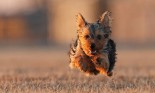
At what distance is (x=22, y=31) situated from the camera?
181 feet

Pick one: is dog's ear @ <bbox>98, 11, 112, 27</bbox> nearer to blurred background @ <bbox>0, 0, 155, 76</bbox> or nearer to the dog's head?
the dog's head

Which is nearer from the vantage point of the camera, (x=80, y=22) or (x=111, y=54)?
(x=80, y=22)

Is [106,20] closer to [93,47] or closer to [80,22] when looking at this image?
[80,22]

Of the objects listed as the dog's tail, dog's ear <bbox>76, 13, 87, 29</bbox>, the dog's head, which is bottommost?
the dog's tail

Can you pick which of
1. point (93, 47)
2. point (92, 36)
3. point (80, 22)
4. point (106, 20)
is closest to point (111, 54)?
point (106, 20)

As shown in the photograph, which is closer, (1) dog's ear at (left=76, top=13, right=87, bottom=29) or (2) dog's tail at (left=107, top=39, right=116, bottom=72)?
(1) dog's ear at (left=76, top=13, right=87, bottom=29)

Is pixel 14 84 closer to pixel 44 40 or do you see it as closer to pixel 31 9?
pixel 44 40

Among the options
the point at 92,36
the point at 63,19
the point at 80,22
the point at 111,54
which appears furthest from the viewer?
the point at 63,19

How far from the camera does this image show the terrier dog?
1048 cm

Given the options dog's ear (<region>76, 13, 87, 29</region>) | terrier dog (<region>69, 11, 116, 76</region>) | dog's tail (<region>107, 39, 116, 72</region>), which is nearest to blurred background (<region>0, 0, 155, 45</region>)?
dog's tail (<region>107, 39, 116, 72</region>)

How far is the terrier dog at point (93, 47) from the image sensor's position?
1048cm

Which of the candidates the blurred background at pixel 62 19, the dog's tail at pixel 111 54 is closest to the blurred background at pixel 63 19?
the blurred background at pixel 62 19

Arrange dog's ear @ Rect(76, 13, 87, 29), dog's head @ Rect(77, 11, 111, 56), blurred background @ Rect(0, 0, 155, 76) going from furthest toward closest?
blurred background @ Rect(0, 0, 155, 76) → dog's ear @ Rect(76, 13, 87, 29) → dog's head @ Rect(77, 11, 111, 56)

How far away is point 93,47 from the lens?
10.5 metres
